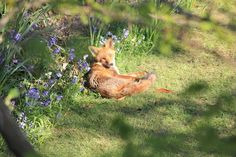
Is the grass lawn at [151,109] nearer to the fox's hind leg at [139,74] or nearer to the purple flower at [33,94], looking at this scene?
the fox's hind leg at [139,74]

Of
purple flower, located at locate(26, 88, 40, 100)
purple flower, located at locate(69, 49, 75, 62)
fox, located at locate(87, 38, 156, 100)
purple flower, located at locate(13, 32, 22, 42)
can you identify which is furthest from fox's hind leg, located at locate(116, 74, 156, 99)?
purple flower, located at locate(13, 32, 22, 42)

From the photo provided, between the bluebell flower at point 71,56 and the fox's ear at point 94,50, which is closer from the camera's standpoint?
the bluebell flower at point 71,56

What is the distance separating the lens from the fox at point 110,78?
18.4 ft

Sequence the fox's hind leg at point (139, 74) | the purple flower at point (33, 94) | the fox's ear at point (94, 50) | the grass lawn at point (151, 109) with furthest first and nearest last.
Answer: the fox's hind leg at point (139, 74), the fox's ear at point (94, 50), the purple flower at point (33, 94), the grass lawn at point (151, 109)

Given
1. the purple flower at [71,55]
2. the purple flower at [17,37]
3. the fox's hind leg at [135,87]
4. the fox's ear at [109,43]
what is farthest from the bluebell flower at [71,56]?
the purple flower at [17,37]

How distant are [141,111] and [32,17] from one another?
55.7 inches

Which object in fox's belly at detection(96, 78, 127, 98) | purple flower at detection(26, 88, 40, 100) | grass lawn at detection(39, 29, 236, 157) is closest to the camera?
grass lawn at detection(39, 29, 236, 157)

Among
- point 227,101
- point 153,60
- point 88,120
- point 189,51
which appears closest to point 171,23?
point 227,101

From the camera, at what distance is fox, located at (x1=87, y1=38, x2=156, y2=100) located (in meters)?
5.61

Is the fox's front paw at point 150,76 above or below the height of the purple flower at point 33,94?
below

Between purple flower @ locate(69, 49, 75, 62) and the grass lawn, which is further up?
purple flower @ locate(69, 49, 75, 62)

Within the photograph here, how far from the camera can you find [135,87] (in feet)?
18.8

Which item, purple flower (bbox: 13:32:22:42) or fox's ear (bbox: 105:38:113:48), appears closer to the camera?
purple flower (bbox: 13:32:22:42)

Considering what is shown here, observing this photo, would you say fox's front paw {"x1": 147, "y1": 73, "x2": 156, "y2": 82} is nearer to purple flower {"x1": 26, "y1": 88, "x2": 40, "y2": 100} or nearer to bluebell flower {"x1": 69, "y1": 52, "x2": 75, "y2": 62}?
bluebell flower {"x1": 69, "y1": 52, "x2": 75, "y2": 62}
